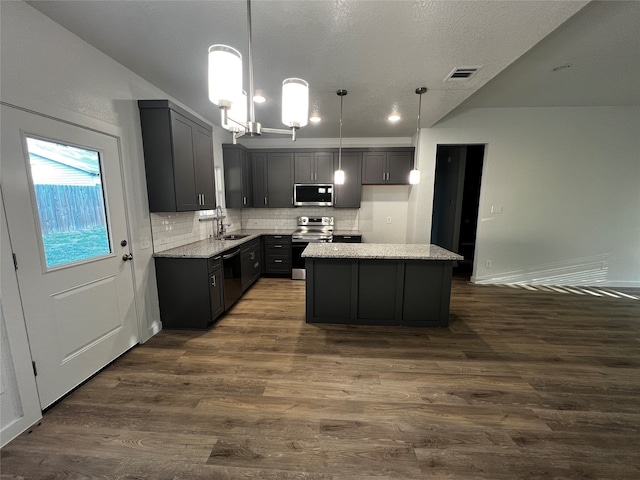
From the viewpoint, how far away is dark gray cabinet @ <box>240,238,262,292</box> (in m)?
3.74

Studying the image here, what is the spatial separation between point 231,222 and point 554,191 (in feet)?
18.4

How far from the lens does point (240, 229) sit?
500 cm

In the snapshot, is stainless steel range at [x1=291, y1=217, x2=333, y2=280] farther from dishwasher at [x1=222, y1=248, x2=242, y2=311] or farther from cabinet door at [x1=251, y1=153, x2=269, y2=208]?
dishwasher at [x1=222, y1=248, x2=242, y2=311]

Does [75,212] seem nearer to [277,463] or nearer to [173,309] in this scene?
[173,309]

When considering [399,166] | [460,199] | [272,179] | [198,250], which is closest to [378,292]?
[198,250]

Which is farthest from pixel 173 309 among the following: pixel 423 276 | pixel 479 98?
pixel 479 98

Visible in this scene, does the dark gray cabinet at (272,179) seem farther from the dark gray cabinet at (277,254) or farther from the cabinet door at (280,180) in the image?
the dark gray cabinet at (277,254)

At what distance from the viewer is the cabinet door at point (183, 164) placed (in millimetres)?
2539

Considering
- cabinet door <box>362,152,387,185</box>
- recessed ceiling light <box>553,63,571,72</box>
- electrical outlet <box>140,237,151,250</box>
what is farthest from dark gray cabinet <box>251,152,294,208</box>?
recessed ceiling light <box>553,63,571,72</box>

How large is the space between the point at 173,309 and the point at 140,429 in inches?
54.3

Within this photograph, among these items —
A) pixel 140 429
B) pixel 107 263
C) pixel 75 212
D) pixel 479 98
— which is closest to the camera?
pixel 140 429

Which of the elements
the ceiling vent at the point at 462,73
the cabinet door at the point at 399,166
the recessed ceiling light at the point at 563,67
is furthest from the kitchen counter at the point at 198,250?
the recessed ceiling light at the point at 563,67

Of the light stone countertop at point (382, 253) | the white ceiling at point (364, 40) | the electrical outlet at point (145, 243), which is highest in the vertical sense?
the white ceiling at point (364, 40)

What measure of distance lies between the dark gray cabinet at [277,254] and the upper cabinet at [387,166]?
196cm
